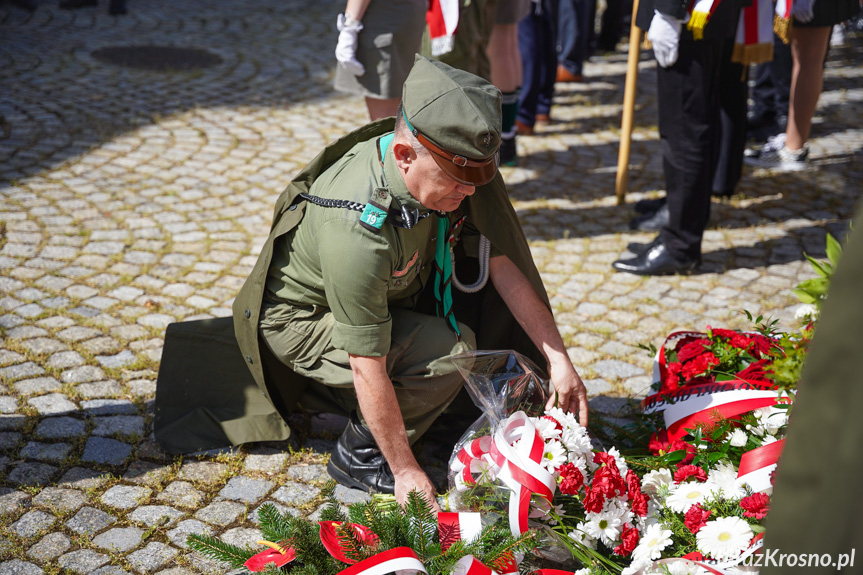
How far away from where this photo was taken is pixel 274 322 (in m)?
2.61

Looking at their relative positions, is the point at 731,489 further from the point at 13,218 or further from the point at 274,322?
the point at 13,218

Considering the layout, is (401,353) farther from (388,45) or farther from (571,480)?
(388,45)

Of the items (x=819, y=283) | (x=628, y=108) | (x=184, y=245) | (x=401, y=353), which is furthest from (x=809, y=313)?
(x=184, y=245)

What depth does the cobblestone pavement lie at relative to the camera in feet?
8.69

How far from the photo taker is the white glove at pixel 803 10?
Answer: 489 centimetres

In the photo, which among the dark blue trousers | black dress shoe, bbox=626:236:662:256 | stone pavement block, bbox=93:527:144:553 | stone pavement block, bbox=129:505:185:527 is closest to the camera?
stone pavement block, bbox=93:527:144:553

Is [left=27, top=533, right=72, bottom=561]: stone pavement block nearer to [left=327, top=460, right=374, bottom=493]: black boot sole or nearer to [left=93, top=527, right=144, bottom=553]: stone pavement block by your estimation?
[left=93, top=527, right=144, bottom=553]: stone pavement block

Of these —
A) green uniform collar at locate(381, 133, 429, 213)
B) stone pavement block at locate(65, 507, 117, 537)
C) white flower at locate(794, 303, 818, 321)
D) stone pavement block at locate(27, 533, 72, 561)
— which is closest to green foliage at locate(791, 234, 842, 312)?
white flower at locate(794, 303, 818, 321)

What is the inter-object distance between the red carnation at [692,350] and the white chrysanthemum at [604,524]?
935 millimetres

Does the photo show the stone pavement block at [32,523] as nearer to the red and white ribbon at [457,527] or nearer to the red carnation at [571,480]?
the red and white ribbon at [457,527]

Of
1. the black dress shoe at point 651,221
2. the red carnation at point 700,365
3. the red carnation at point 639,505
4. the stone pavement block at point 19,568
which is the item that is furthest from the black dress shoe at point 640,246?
the stone pavement block at point 19,568

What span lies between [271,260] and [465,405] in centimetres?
89

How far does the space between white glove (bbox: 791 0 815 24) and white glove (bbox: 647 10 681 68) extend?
1476 millimetres

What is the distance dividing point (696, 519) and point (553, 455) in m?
0.40
